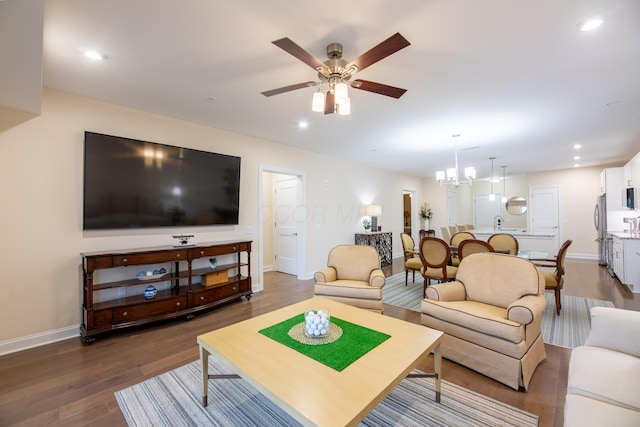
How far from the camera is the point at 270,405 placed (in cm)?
202

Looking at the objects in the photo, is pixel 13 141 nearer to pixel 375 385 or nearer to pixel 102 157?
pixel 102 157

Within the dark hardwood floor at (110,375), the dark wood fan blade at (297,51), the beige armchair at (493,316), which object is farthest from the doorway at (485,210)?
the dark wood fan blade at (297,51)

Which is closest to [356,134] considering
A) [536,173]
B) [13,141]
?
[13,141]

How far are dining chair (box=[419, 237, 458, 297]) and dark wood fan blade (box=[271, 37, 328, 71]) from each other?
308cm

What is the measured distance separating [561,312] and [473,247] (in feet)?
4.58

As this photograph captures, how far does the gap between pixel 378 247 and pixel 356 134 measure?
11.3ft

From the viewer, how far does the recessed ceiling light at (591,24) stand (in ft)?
6.29

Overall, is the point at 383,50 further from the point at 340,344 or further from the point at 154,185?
the point at 154,185

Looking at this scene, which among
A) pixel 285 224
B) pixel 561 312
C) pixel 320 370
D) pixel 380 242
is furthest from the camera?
pixel 380 242

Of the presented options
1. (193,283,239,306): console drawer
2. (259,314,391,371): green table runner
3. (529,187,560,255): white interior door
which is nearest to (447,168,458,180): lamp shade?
(259,314,391,371): green table runner

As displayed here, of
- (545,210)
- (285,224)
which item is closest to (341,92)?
(285,224)

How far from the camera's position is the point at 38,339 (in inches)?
113

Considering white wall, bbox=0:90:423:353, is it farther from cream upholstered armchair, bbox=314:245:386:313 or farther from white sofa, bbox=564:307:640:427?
white sofa, bbox=564:307:640:427

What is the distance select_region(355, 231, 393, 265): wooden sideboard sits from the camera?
6.89m
